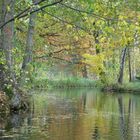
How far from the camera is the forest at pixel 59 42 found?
556 inches

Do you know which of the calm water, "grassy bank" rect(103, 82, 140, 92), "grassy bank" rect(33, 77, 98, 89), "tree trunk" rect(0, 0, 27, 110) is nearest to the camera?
the calm water

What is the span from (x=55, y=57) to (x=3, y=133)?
697 inches

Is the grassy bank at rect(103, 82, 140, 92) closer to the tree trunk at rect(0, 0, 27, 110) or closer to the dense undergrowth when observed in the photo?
the dense undergrowth

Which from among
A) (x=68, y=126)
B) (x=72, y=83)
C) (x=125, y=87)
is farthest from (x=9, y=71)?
(x=72, y=83)

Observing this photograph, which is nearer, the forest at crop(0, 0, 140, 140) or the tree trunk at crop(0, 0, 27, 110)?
the forest at crop(0, 0, 140, 140)

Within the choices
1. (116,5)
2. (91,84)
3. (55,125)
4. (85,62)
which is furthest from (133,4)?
(91,84)

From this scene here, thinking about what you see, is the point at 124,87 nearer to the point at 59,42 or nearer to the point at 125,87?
the point at 125,87

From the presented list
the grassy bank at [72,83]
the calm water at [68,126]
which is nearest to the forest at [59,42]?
the grassy bank at [72,83]

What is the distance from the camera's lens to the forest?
1412 cm

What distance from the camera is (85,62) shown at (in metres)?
44.2

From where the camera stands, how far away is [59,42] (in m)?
35.5

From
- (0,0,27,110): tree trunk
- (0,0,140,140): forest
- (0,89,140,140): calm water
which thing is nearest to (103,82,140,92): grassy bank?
(0,0,140,140): forest

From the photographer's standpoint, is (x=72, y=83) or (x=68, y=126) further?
(x=72, y=83)

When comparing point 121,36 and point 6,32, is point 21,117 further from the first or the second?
point 121,36
